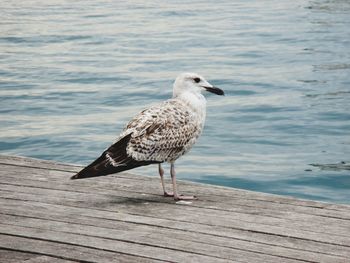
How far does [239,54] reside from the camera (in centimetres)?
2223

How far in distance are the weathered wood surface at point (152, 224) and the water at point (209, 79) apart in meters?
5.02

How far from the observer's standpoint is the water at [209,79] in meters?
13.2

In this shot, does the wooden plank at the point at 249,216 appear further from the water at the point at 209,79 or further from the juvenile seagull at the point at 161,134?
the water at the point at 209,79

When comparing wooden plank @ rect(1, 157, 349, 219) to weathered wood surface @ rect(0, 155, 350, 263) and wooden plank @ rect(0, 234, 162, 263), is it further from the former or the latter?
wooden plank @ rect(0, 234, 162, 263)

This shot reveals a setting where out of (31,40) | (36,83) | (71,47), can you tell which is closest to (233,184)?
(36,83)

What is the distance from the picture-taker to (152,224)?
605cm

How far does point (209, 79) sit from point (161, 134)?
12.0m

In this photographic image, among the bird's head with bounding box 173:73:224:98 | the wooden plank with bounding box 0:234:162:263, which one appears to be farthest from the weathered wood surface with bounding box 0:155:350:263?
the bird's head with bounding box 173:73:224:98

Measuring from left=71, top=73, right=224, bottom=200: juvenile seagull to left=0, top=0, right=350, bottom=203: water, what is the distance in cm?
503

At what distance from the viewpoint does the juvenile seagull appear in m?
6.61

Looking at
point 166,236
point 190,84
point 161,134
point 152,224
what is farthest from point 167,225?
point 190,84

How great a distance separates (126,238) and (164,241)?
0.80 ft

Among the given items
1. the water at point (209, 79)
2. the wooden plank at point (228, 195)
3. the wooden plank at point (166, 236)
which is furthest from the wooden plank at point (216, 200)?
the water at point (209, 79)

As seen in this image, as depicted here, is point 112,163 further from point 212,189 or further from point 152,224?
point 212,189
